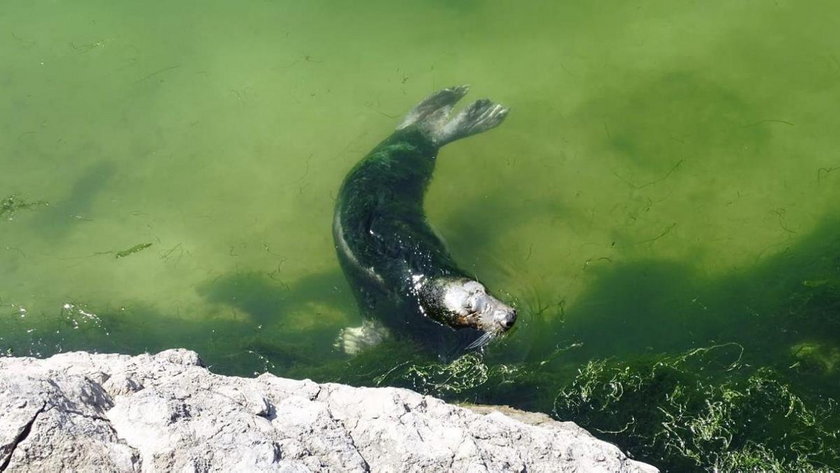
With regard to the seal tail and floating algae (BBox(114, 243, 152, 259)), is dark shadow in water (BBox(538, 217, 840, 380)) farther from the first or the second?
floating algae (BBox(114, 243, 152, 259))

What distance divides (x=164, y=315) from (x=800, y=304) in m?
4.47

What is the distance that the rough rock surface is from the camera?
2.51 meters

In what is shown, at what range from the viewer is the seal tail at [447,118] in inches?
254

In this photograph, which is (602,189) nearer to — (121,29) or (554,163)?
(554,163)

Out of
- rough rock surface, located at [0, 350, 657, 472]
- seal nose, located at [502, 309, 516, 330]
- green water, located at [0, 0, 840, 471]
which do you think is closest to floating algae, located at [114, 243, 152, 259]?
green water, located at [0, 0, 840, 471]

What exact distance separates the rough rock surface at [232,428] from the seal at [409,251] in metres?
1.80

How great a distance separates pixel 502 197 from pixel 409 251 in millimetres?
961

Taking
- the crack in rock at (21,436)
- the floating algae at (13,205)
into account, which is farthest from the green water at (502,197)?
the crack in rock at (21,436)

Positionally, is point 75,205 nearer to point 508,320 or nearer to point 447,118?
point 447,118

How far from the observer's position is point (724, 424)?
414cm

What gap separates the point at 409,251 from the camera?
5.61m

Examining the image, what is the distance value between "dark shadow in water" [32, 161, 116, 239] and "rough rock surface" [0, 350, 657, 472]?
305 cm

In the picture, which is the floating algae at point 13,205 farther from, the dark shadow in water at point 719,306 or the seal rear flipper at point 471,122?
the dark shadow in water at point 719,306

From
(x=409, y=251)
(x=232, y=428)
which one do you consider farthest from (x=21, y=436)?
(x=409, y=251)
